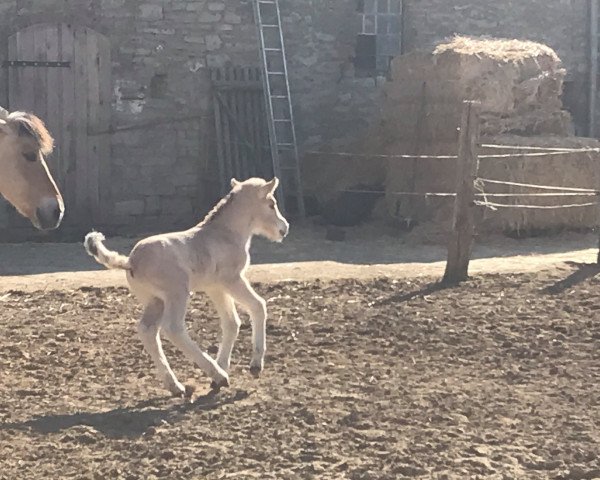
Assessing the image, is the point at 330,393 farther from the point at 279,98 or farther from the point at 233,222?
the point at 279,98

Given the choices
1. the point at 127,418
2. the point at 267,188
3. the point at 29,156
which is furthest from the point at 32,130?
the point at 127,418

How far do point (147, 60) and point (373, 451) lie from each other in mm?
10182

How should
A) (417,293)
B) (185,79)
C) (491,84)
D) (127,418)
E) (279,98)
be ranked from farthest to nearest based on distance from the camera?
(279,98) < (185,79) < (491,84) < (417,293) < (127,418)

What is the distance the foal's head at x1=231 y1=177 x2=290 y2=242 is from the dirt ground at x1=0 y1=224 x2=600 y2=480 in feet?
2.80

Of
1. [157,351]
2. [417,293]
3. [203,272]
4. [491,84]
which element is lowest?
[417,293]

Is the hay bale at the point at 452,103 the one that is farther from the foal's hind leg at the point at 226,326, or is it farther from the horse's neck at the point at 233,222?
the foal's hind leg at the point at 226,326

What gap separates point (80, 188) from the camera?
1397 centimetres

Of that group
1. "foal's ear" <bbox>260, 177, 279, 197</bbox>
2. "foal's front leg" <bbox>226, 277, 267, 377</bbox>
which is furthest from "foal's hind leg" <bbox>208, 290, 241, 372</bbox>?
"foal's ear" <bbox>260, 177, 279, 197</bbox>

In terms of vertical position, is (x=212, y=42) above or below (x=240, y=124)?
above

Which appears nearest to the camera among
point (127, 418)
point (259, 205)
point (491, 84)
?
point (127, 418)

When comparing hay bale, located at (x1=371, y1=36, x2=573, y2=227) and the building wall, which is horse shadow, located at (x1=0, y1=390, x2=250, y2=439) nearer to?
hay bale, located at (x1=371, y1=36, x2=573, y2=227)

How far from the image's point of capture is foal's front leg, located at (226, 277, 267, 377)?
6.22 m

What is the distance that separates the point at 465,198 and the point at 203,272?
4.24 metres

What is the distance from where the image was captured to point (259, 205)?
659 centimetres
